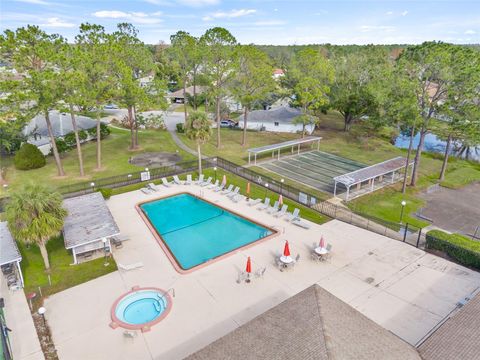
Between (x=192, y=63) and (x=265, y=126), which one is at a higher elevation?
(x=192, y=63)

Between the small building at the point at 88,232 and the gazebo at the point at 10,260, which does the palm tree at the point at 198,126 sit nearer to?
the small building at the point at 88,232

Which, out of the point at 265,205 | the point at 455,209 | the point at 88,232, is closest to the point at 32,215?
the point at 88,232

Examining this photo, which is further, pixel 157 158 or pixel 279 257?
pixel 157 158

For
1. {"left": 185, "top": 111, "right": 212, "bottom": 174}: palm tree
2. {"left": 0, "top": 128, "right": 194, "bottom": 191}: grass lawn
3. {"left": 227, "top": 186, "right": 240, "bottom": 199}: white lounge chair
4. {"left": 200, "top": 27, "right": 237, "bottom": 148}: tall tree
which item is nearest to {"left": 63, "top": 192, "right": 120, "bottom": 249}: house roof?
{"left": 0, "top": 128, "right": 194, "bottom": 191}: grass lawn

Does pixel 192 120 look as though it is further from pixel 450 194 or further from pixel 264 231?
pixel 450 194

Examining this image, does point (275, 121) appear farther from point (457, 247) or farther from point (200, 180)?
point (457, 247)

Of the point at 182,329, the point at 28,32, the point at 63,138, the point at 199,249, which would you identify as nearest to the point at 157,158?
the point at 63,138
